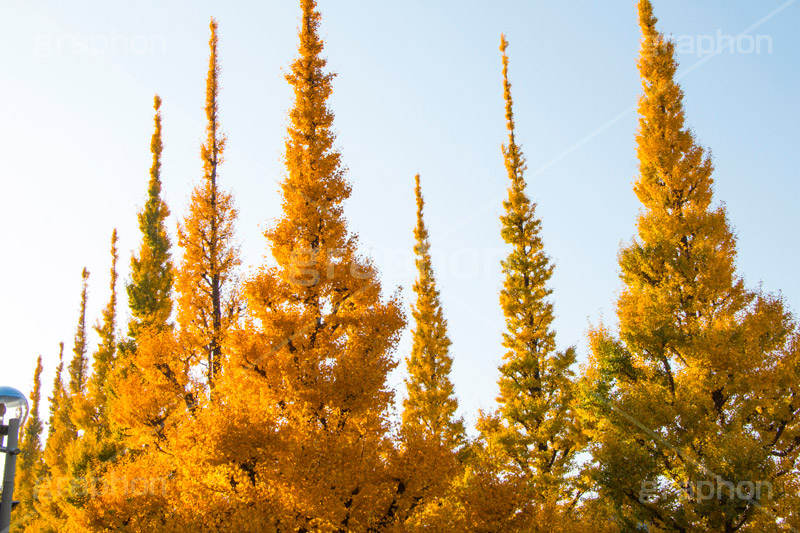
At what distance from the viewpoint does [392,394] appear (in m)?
13.0

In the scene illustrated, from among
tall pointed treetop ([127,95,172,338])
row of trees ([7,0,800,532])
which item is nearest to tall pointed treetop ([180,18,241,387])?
row of trees ([7,0,800,532])

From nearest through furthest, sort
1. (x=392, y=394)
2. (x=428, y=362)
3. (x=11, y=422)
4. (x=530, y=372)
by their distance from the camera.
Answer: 1. (x=11, y=422)
2. (x=392, y=394)
3. (x=530, y=372)
4. (x=428, y=362)

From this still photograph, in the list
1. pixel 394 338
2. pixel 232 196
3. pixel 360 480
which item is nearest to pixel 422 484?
pixel 360 480

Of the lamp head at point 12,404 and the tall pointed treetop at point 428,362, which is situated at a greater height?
the tall pointed treetop at point 428,362

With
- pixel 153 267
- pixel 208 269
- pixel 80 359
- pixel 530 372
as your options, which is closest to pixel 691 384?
pixel 530 372

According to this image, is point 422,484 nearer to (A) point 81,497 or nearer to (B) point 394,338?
(B) point 394,338

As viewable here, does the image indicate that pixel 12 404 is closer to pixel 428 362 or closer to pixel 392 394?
pixel 392 394

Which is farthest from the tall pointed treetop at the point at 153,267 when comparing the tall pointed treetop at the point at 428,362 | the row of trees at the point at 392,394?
the tall pointed treetop at the point at 428,362

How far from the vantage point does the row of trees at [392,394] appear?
12.1 meters

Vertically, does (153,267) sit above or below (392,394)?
above

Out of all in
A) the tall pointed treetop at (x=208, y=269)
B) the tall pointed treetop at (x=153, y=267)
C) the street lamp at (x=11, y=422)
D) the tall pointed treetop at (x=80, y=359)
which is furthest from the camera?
the tall pointed treetop at (x=80, y=359)

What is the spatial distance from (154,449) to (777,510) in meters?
16.5

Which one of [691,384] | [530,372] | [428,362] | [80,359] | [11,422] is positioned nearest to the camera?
[11,422]

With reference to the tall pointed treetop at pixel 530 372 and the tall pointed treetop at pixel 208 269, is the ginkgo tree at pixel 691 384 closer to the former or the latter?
the tall pointed treetop at pixel 530 372
